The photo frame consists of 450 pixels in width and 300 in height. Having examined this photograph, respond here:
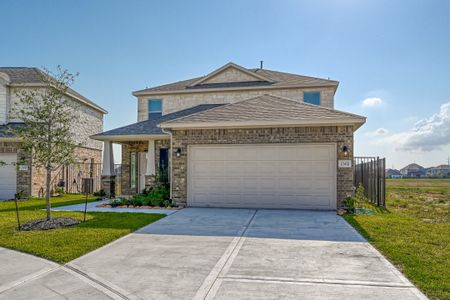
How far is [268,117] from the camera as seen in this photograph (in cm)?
1102

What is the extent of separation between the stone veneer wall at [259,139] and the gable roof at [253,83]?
20.6 feet

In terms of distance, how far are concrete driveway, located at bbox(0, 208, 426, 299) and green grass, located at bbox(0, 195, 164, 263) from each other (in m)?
0.37

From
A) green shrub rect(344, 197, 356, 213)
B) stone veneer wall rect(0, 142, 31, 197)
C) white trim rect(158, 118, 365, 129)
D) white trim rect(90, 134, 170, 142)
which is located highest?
white trim rect(158, 118, 365, 129)

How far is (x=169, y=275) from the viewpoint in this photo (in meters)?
4.52

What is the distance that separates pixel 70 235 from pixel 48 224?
1.47m

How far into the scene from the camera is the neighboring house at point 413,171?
80075 mm

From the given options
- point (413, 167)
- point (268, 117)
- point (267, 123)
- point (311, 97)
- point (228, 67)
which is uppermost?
point (228, 67)

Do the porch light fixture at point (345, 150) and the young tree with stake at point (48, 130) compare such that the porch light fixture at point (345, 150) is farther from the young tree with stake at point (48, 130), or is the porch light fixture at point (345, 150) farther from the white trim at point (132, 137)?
the young tree with stake at point (48, 130)

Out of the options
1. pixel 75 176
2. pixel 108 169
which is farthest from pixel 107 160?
pixel 75 176

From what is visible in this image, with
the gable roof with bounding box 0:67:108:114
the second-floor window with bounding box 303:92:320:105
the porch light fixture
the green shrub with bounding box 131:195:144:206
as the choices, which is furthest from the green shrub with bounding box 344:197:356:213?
Answer: the gable roof with bounding box 0:67:108:114

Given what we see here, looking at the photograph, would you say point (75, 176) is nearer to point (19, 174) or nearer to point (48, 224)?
point (19, 174)

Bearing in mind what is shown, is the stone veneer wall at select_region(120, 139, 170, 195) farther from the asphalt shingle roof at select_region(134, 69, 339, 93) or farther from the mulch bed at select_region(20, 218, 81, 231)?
the mulch bed at select_region(20, 218, 81, 231)

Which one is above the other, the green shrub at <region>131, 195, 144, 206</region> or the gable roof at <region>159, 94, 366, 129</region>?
the gable roof at <region>159, 94, 366, 129</region>

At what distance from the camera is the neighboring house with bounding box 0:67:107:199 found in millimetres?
15281
